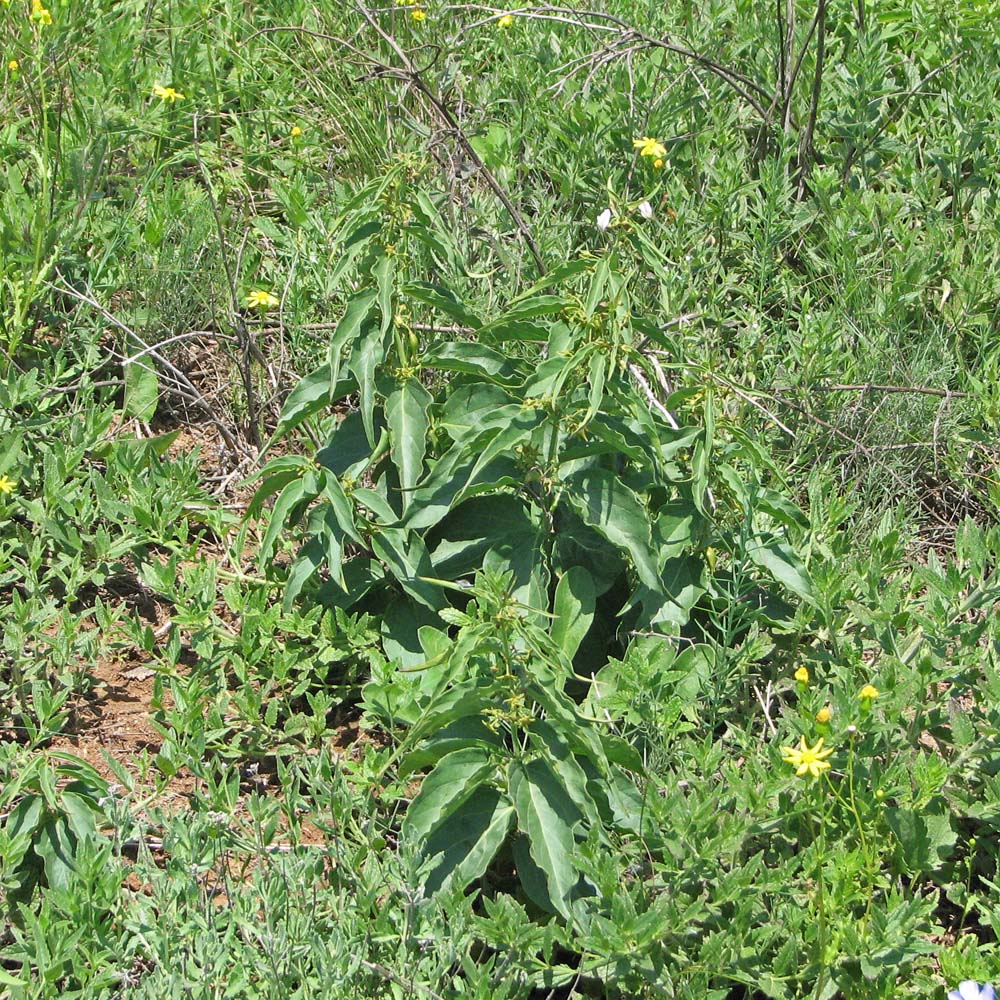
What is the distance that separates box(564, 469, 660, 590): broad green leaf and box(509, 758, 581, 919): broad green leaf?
501mm

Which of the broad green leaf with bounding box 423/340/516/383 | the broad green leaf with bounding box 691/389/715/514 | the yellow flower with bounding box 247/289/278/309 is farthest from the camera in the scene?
the yellow flower with bounding box 247/289/278/309

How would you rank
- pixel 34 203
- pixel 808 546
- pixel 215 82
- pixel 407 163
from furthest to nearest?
pixel 215 82, pixel 34 203, pixel 808 546, pixel 407 163

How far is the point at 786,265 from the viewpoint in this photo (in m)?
4.44

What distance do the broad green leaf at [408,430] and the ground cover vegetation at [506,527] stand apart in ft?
0.04

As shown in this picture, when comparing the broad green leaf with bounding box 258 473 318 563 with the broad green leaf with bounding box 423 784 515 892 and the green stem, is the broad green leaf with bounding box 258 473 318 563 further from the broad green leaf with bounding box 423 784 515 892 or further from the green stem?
the green stem

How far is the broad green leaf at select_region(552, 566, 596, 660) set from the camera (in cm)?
293

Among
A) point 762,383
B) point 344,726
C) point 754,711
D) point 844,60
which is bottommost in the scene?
point 344,726

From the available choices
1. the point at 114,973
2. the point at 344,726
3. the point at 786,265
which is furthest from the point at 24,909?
the point at 786,265

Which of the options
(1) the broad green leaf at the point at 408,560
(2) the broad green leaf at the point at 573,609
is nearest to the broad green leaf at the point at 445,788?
(2) the broad green leaf at the point at 573,609

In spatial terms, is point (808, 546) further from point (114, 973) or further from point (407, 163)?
point (114, 973)

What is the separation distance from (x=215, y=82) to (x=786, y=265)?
2.14m

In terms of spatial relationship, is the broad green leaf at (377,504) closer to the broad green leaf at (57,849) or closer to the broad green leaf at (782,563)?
the broad green leaf at (782,563)

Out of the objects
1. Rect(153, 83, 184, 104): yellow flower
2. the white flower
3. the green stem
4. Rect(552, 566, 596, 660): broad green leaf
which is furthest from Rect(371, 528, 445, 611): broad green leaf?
Rect(153, 83, 184, 104): yellow flower

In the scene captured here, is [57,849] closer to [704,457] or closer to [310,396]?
[310,396]
